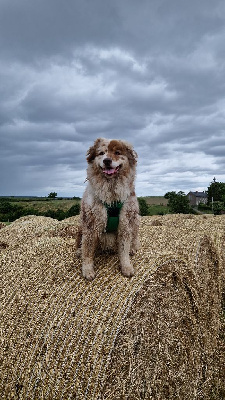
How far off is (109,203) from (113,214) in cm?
18

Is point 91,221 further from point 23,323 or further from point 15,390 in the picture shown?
point 15,390

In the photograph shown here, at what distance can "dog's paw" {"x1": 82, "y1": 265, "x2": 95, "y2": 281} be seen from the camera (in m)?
3.91

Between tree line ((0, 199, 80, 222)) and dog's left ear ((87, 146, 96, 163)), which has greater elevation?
dog's left ear ((87, 146, 96, 163))

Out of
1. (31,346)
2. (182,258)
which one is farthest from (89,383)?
(182,258)

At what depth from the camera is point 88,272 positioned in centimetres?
392

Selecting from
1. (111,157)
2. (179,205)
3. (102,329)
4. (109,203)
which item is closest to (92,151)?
(111,157)

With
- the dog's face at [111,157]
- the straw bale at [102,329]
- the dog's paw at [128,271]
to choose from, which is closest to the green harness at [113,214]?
the dog's face at [111,157]

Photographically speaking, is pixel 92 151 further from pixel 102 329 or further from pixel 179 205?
pixel 179 205

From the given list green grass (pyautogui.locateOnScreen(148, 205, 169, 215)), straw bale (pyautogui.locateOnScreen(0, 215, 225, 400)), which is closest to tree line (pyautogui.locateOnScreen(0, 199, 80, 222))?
green grass (pyautogui.locateOnScreen(148, 205, 169, 215))

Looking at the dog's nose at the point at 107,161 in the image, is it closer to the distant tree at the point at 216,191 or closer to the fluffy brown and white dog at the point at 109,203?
the fluffy brown and white dog at the point at 109,203

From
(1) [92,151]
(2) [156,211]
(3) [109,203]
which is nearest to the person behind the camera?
(1) [92,151]

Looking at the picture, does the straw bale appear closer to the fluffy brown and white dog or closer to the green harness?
the fluffy brown and white dog

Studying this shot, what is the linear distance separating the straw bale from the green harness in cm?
57

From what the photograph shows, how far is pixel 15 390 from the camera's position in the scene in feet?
11.1
